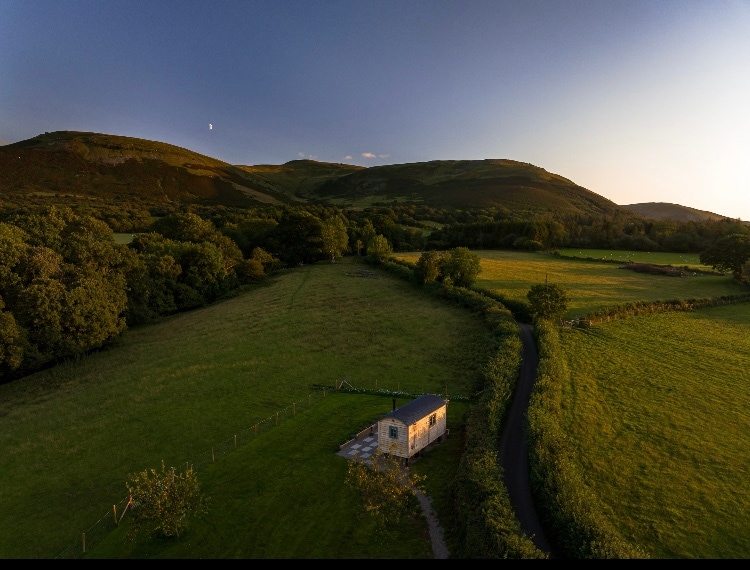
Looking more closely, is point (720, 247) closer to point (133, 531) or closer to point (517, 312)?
point (517, 312)

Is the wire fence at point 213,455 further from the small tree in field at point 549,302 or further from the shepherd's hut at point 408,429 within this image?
the small tree in field at point 549,302

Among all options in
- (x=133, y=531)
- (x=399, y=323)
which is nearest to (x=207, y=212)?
(x=399, y=323)

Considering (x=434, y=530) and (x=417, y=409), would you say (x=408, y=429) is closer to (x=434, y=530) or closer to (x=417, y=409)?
(x=417, y=409)

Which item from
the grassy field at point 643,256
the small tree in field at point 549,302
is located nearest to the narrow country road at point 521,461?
the small tree in field at point 549,302

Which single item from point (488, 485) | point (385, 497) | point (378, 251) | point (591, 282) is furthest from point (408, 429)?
point (378, 251)

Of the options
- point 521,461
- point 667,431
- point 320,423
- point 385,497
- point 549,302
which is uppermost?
point 549,302
